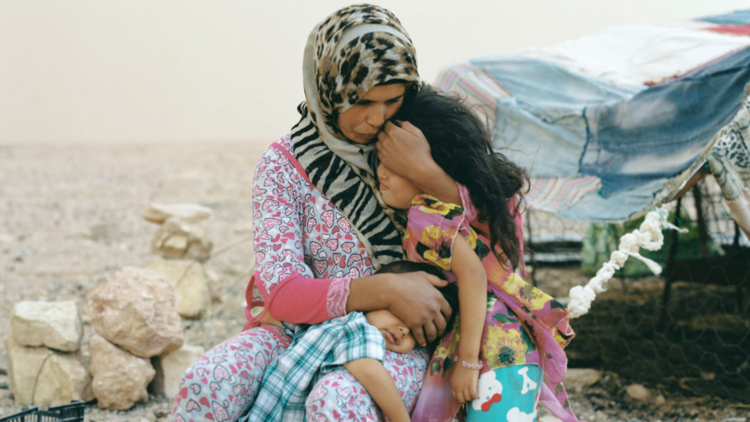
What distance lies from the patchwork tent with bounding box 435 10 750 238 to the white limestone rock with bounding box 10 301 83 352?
1.97 m

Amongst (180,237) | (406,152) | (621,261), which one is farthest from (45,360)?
(621,261)

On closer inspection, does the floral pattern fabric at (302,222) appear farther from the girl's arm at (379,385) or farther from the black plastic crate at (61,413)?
the black plastic crate at (61,413)

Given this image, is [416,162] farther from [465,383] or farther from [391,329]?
[465,383]

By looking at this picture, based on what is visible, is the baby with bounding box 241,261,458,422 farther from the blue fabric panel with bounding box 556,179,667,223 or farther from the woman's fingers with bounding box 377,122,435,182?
the blue fabric panel with bounding box 556,179,667,223

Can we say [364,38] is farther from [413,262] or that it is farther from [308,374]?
[308,374]

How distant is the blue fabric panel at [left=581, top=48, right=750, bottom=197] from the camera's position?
8.11 feet

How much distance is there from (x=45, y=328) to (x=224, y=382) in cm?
161

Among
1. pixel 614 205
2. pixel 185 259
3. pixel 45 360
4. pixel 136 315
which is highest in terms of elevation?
pixel 614 205

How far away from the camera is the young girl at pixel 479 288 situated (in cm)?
151

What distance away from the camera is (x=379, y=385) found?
1.41 meters

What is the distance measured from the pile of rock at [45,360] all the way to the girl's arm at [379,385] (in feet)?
5.82

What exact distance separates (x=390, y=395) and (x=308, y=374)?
195 millimetres

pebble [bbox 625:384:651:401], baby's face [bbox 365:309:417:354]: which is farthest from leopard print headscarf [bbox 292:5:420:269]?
pebble [bbox 625:384:651:401]

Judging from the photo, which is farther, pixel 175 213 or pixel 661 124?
pixel 175 213
